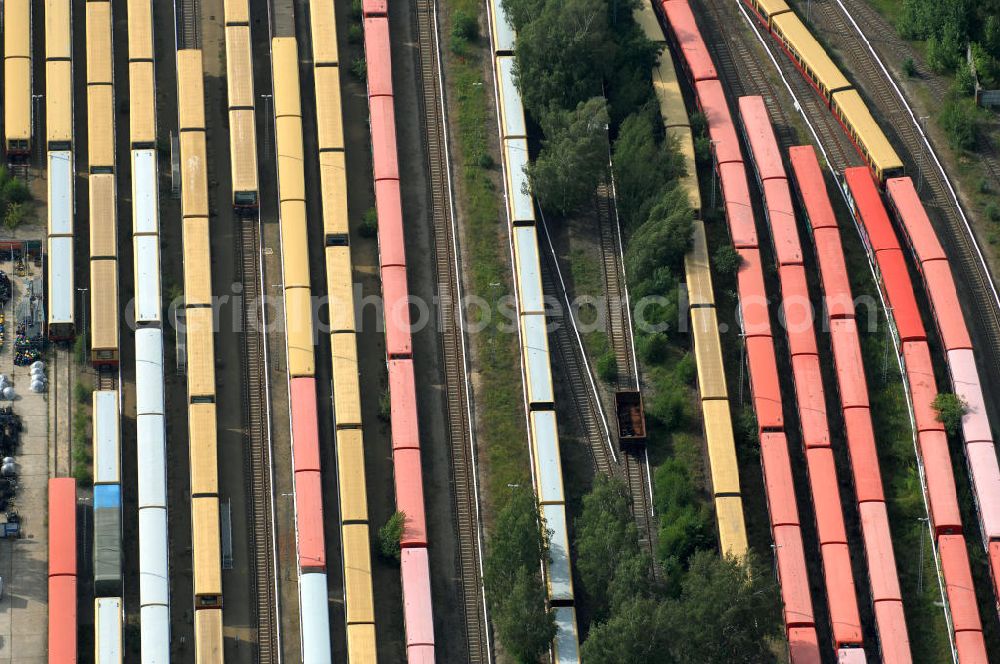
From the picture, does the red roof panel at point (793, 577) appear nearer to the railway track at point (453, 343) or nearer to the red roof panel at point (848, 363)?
the red roof panel at point (848, 363)

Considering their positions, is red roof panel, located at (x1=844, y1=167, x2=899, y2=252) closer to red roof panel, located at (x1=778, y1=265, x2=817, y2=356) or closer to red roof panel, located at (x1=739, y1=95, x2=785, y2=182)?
red roof panel, located at (x1=739, y1=95, x2=785, y2=182)

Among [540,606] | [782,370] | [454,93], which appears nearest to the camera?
[540,606]

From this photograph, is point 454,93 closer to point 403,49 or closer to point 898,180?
point 403,49

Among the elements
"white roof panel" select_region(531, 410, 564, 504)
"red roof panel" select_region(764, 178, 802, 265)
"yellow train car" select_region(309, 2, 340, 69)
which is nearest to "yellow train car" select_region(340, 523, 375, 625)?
"white roof panel" select_region(531, 410, 564, 504)

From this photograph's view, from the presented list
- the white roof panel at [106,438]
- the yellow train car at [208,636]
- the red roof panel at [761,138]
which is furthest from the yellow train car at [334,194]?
the red roof panel at [761,138]

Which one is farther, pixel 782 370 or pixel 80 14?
pixel 80 14

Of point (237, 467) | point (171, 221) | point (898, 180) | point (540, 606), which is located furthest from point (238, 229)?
point (898, 180)

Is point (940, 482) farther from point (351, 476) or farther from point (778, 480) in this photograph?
point (351, 476)
